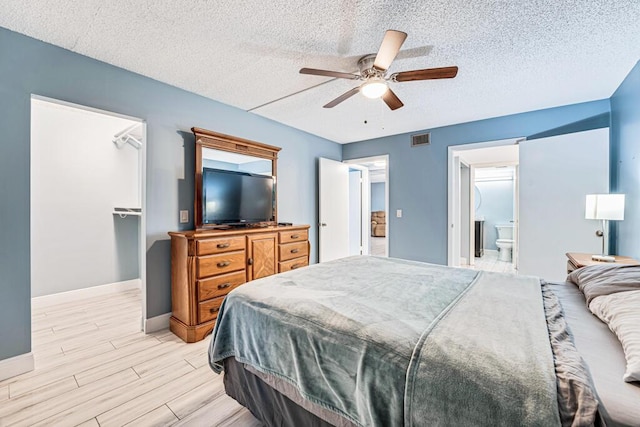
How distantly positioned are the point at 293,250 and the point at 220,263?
3.48 feet

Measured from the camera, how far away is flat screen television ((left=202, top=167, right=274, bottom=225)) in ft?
9.68

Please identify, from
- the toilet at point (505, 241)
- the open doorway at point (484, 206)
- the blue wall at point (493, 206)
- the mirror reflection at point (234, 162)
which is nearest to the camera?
the mirror reflection at point (234, 162)

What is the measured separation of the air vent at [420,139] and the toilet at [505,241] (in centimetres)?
391

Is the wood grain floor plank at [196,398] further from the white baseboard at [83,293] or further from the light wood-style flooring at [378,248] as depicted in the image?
the light wood-style flooring at [378,248]

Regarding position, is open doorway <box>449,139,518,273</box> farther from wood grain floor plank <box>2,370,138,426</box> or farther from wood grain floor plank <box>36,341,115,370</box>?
wood grain floor plank <box>36,341,115,370</box>

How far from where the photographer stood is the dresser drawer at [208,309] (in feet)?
8.30

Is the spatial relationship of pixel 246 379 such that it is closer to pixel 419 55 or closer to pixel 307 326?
pixel 307 326

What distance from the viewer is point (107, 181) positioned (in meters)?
3.88

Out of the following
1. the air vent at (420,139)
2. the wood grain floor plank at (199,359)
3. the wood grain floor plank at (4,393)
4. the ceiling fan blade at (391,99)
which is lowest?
the wood grain floor plank at (199,359)

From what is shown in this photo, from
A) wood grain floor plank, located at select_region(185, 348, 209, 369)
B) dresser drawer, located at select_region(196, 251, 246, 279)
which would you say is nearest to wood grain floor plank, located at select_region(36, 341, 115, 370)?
wood grain floor plank, located at select_region(185, 348, 209, 369)

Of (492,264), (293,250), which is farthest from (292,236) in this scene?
(492,264)

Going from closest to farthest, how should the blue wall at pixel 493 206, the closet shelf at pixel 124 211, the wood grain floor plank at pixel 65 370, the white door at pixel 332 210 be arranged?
1. the wood grain floor plank at pixel 65 370
2. the closet shelf at pixel 124 211
3. the white door at pixel 332 210
4. the blue wall at pixel 493 206

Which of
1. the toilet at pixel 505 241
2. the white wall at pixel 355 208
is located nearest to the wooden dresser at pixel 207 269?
the white wall at pixel 355 208

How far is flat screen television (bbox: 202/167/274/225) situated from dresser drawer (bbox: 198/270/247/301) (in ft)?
2.10
